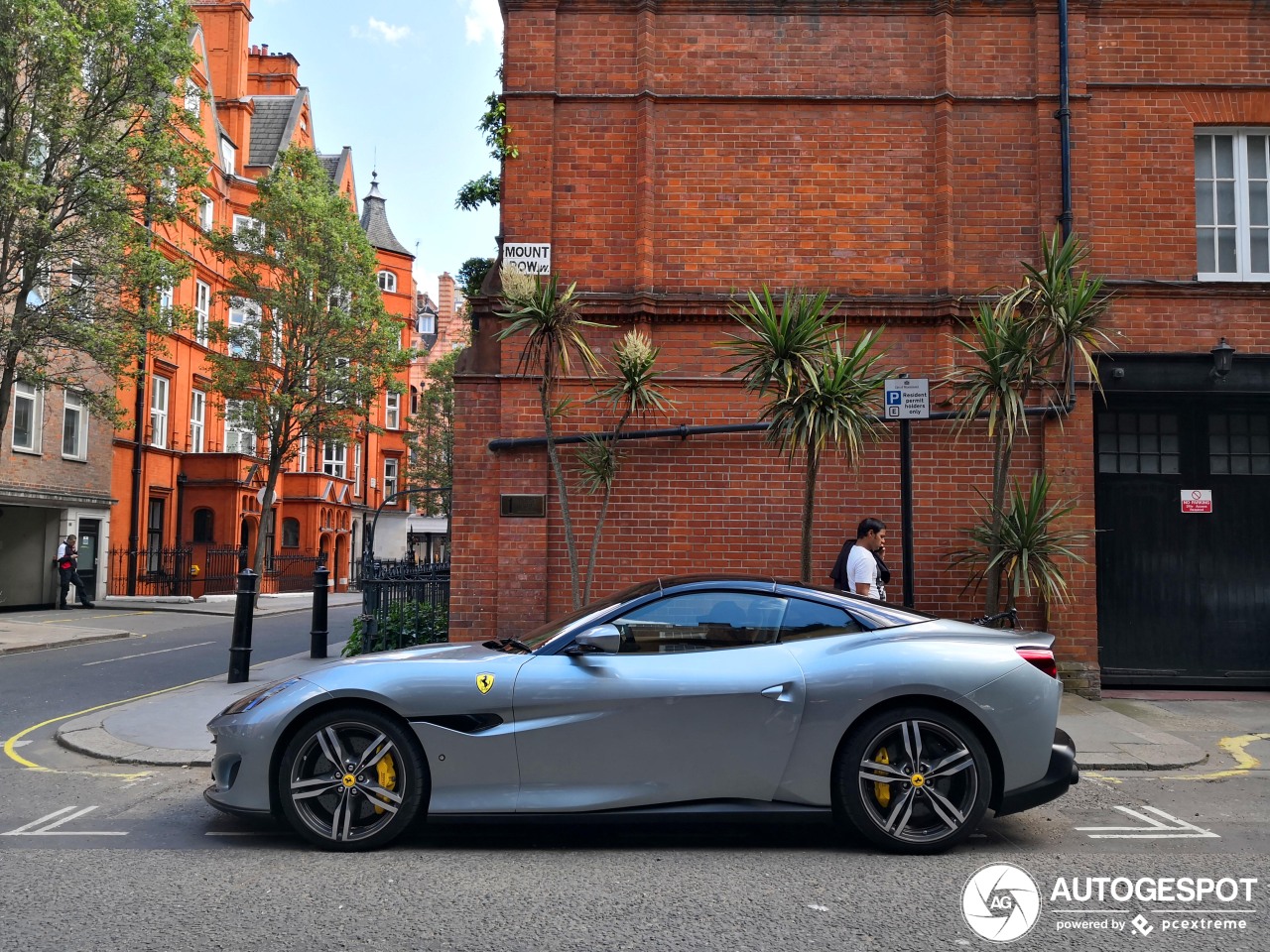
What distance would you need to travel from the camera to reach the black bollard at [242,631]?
10477mm

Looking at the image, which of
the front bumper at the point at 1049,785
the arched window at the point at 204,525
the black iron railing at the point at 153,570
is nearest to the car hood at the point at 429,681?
the front bumper at the point at 1049,785

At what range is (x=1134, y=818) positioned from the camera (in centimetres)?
585

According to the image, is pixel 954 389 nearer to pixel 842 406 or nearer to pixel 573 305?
pixel 842 406

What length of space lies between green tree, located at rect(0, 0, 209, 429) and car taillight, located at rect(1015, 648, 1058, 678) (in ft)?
53.4

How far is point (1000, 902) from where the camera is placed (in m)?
4.28

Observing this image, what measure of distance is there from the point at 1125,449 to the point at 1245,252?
2.42m

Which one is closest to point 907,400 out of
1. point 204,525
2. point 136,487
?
point 136,487

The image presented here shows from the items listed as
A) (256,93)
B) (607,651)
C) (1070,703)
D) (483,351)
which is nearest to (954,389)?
(1070,703)

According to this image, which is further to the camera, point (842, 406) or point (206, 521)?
point (206, 521)

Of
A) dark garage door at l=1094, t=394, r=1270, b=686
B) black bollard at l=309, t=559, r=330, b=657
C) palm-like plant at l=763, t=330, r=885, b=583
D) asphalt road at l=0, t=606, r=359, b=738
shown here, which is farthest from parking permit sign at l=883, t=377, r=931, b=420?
asphalt road at l=0, t=606, r=359, b=738

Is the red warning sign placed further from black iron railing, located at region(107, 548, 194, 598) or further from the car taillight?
black iron railing, located at region(107, 548, 194, 598)

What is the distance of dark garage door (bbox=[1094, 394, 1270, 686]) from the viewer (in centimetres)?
1064

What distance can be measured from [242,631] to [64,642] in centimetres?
824

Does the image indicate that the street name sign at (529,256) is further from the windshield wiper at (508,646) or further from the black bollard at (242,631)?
the windshield wiper at (508,646)
